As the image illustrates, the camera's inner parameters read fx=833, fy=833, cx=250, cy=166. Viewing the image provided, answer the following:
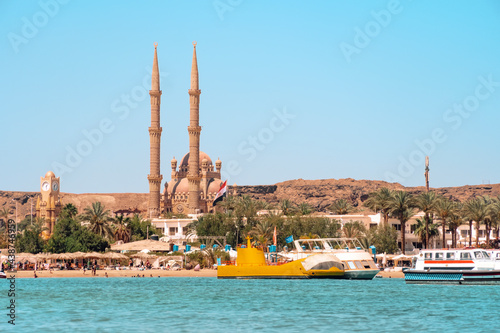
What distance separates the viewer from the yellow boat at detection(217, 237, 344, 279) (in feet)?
220

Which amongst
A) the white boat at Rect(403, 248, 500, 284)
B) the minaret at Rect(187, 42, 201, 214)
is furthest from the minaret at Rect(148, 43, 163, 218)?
the white boat at Rect(403, 248, 500, 284)

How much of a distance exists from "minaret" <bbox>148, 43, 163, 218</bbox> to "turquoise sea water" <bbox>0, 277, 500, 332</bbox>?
316ft

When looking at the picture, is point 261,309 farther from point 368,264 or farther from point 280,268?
point 368,264

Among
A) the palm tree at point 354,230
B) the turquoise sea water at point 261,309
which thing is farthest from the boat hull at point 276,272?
the palm tree at point 354,230

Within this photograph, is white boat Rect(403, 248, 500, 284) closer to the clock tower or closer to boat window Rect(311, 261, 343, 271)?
boat window Rect(311, 261, 343, 271)

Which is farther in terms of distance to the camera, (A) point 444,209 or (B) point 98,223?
(B) point 98,223

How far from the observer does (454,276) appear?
56312mm

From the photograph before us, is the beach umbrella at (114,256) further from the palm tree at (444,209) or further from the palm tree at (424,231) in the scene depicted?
the palm tree at (424,231)

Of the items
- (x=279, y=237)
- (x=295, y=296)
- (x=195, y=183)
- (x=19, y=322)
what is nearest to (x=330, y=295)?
(x=295, y=296)

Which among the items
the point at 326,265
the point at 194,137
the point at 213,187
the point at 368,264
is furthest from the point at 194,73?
the point at 326,265

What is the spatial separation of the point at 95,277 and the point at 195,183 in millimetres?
77022

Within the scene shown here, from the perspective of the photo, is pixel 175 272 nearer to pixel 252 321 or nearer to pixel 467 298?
pixel 467 298

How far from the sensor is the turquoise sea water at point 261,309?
34281 millimetres

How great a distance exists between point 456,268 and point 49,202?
8762 cm
